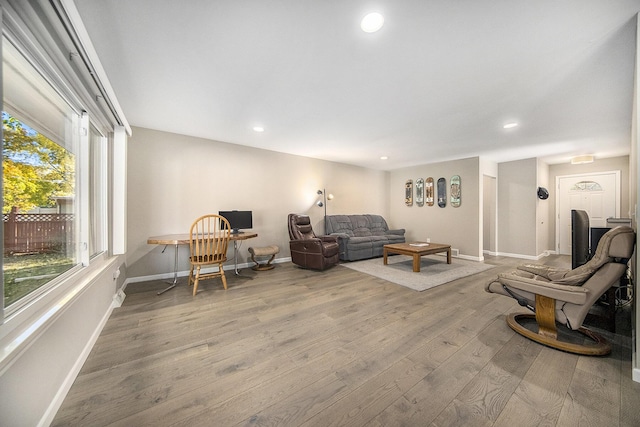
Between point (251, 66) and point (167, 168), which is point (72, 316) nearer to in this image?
point (251, 66)

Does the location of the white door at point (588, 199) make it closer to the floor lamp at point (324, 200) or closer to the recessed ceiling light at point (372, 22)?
the floor lamp at point (324, 200)

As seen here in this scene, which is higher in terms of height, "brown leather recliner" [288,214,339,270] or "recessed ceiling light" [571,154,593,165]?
"recessed ceiling light" [571,154,593,165]

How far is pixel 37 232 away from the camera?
1.44 meters

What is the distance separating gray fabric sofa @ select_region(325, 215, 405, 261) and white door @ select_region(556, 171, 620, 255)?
4.06m

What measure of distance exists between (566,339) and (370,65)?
2965 mm

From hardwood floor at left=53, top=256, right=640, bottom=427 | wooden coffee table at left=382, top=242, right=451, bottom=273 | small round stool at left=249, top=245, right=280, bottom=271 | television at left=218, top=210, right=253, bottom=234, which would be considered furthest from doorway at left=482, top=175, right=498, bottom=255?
television at left=218, top=210, right=253, bottom=234

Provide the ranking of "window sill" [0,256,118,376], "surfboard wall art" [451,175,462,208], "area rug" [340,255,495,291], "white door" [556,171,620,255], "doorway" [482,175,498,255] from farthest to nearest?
"doorway" [482,175,498,255] < "surfboard wall art" [451,175,462,208] < "white door" [556,171,620,255] < "area rug" [340,255,495,291] < "window sill" [0,256,118,376]

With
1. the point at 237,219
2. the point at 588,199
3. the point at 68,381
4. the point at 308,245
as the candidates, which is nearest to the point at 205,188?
the point at 237,219

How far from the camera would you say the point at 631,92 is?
2438 millimetres

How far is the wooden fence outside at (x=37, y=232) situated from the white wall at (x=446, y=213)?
21.7ft

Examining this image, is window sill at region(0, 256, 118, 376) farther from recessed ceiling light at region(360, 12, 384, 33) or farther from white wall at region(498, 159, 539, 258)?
white wall at region(498, 159, 539, 258)

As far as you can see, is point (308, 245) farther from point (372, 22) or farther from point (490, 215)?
point (490, 215)

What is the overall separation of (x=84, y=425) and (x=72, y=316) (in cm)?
73

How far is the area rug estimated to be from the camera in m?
3.54
